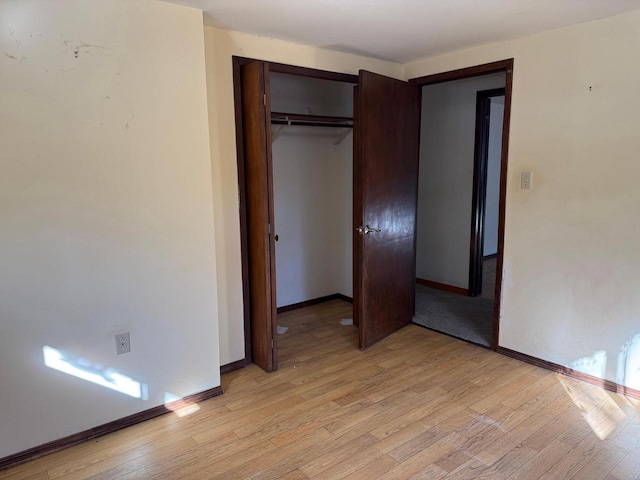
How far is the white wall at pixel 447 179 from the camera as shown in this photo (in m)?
4.73

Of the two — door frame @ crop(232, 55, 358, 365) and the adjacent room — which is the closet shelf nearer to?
the adjacent room

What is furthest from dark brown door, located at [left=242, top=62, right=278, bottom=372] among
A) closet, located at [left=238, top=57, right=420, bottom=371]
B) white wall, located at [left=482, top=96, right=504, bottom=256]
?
white wall, located at [left=482, top=96, right=504, bottom=256]

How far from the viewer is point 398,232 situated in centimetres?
361

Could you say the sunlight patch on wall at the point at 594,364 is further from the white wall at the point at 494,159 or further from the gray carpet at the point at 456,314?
the white wall at the point at 494,159

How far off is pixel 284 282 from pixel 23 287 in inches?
98.0

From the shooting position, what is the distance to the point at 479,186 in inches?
184

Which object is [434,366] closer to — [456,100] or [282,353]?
[282,353]

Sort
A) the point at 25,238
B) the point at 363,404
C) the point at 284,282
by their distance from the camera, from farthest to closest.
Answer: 1. the point at 284,282
2. the point at 363,404
3. the point at 25,238

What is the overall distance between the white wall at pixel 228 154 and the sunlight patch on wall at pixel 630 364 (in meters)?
2.44

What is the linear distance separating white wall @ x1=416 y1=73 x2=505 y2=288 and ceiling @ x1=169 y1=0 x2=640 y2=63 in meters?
1.63

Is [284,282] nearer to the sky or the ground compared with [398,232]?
nearer to the ground

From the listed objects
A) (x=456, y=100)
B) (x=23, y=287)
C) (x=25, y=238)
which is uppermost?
(x=456, y=100)

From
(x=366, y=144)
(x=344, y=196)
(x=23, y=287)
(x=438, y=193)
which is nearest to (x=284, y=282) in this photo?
(x=344, y=196)

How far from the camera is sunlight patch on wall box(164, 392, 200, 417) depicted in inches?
99.9
